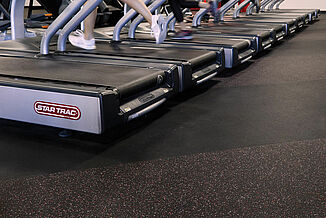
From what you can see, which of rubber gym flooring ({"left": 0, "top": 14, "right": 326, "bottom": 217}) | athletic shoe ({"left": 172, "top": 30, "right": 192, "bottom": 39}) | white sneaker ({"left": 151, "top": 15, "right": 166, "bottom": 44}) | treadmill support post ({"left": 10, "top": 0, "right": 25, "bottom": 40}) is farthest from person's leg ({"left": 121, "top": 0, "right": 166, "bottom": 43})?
treadmill support post ({"left": 10, "top": 0, "right": 25, "bottom": 40})

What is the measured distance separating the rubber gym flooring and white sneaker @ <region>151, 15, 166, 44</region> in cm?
75

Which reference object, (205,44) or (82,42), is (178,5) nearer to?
(205,44)

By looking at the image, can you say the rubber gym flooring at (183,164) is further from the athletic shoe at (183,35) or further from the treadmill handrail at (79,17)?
the athletic shoe at (183,35)

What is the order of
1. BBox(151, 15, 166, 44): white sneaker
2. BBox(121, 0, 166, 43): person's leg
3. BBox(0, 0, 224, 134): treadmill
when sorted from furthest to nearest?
BBox(151, 15, 166, 44): white sneaker
BBox(121, 0, 166, 43): person's leg
BBox(0, 0, 224, 134): treadmill

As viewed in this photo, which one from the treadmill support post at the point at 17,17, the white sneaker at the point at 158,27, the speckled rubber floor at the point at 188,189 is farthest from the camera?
the treadmill support post at the point at 17,17

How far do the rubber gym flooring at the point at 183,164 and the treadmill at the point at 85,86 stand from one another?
0.38 ft

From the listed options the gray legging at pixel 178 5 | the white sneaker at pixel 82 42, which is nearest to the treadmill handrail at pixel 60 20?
the white sneaker at pixel 82 42

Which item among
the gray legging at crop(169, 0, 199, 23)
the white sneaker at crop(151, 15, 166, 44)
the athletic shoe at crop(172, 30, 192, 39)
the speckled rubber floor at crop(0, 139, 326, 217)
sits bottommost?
the speckled rubber floor at crop(0, 139, 326, 217)

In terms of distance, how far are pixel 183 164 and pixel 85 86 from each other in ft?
1.79

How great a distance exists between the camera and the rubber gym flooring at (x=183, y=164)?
3.70ft

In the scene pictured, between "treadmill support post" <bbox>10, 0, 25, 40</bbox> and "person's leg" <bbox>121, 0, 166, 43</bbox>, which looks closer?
"person's leg" <bbox>121, 0, 166, 43</bbox>

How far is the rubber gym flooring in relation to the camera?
3.70 ft

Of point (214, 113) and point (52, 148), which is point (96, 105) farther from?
point (214, 113)

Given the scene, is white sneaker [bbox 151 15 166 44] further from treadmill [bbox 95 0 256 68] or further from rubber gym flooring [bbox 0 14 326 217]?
rubber gym flooring [bbox 0 14 326 217]
